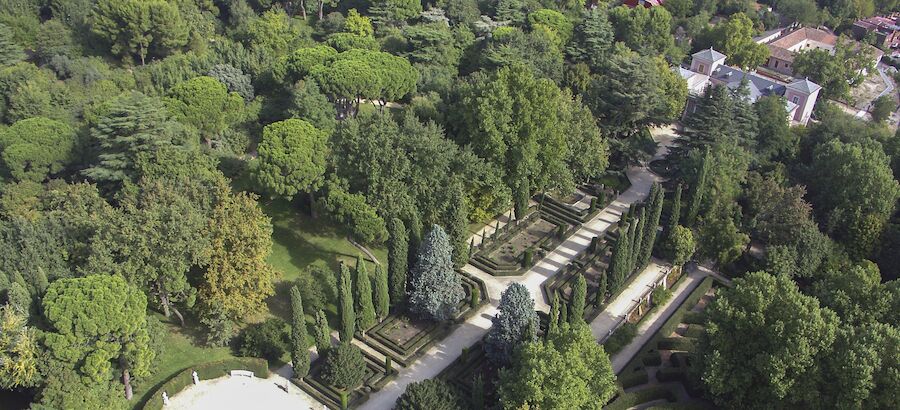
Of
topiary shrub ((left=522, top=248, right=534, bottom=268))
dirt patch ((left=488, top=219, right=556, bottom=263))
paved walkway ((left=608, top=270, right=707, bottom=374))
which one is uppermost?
topiary shrub ((left=522, top=248, right=534, bottom=268))

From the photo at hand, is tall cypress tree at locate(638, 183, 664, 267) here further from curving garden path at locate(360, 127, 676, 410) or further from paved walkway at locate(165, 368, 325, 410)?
paved walkway at locate(165, 368, 325, 410)

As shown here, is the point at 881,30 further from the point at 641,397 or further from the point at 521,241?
the point at 641,397

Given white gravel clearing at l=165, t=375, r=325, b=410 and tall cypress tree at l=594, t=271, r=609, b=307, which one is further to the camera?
tall cypress tree at l=594, t=271, r=609, b=307

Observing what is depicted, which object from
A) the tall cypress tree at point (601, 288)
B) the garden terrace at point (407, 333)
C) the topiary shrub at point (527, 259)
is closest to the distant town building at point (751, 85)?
the topiary shrub at point (527, 259)

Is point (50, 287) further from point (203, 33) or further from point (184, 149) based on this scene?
point (203, 33)

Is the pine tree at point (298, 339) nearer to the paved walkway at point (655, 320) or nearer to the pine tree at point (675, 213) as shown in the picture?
the paved walkway at point (655, 320)

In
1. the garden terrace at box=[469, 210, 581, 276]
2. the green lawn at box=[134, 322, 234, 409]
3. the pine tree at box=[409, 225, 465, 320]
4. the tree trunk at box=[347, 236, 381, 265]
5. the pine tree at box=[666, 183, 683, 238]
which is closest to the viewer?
the green lawn at box=[134, 322, 234, 409]

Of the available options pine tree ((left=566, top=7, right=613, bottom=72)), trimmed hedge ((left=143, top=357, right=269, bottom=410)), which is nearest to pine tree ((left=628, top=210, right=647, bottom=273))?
trimmed hedge ((left=143, top=357, right=269, bottom=410))

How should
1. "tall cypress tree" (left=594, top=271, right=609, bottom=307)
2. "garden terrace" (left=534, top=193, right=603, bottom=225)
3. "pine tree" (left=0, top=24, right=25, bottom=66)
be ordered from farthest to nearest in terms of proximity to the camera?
"pine tree" (left=0, top=24, right=25, bottom=66) < "garden terrace" (left=534, top=193, right=603, bottom=225) < "tall cypress tree" (left=594, top=271, right=609, bottom=307)

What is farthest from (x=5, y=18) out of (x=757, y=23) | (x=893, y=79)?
(x=893, y=79)
